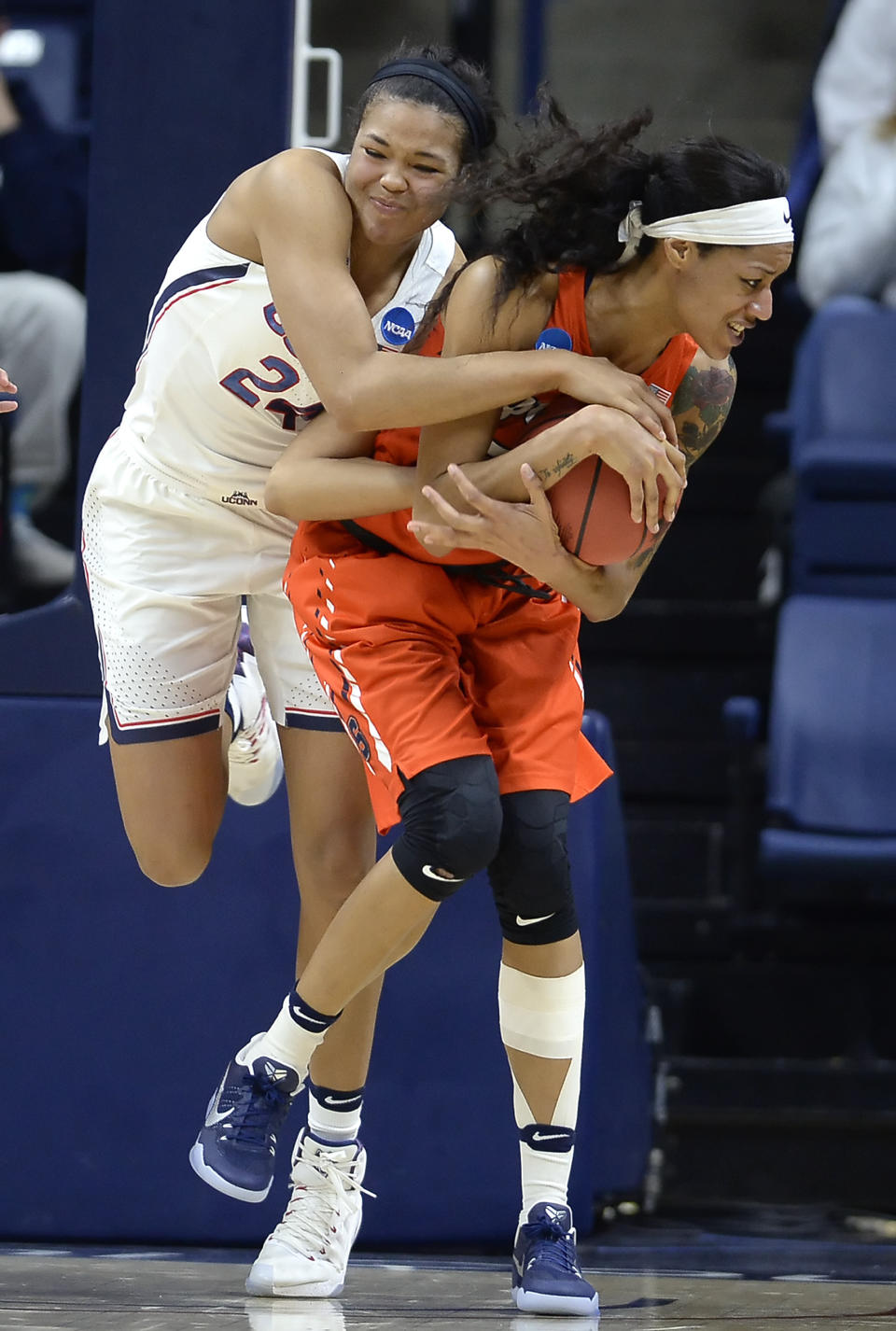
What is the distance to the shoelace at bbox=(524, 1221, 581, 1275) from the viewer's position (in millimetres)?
2648

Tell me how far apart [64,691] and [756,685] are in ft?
8.80

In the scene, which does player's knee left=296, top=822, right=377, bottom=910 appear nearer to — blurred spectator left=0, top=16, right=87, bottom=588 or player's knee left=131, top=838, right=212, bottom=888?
player's knee left=131, top=838, right=212, bottom=888

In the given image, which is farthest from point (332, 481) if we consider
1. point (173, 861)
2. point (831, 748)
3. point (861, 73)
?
point (861, 73)

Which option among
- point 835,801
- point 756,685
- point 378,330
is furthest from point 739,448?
point 378,330

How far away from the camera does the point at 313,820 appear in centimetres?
292

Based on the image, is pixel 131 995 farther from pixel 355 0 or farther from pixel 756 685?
pixel 355 0

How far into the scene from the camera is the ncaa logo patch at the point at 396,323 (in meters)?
2.76

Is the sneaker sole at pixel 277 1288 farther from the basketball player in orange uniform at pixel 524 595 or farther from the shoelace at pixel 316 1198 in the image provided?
the basketball player in orange uniform at pixel 524 595

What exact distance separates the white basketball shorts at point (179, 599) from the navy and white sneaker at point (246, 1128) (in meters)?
0.56

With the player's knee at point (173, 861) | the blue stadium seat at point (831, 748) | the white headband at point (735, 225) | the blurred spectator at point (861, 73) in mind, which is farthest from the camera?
the blurred spectator at point (861, 73)

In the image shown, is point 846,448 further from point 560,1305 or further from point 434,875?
point 560,1305

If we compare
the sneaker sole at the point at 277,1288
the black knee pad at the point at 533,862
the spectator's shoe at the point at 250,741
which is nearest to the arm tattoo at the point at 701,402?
the black knee pad at the point at 533,862

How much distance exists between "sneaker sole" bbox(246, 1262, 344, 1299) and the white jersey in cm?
120

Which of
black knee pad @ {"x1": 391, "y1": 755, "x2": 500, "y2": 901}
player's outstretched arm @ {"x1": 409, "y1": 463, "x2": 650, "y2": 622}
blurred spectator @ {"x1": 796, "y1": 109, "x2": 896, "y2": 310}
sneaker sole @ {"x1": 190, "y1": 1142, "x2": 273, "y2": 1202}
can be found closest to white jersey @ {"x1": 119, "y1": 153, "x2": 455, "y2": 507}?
player's outstretched arm @ {"x1": 409, "y1": 463, "x2": 650, "y2": 622}
